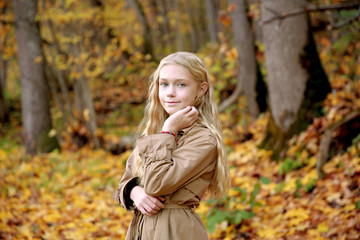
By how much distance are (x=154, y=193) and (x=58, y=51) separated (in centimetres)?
752

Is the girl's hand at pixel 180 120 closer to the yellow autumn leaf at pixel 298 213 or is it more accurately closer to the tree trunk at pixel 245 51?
the yellow autumn leaf at pixel 298 213

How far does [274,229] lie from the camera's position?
374cm

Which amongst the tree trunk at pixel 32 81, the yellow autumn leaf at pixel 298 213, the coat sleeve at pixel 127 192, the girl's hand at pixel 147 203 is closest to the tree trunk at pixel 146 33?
the tree trunk at pixel 32 81

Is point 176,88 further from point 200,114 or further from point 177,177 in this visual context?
point 177,177

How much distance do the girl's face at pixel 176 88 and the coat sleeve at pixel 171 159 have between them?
231 millimetres

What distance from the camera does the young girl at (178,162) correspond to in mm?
1825

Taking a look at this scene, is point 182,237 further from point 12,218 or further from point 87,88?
point 87,88

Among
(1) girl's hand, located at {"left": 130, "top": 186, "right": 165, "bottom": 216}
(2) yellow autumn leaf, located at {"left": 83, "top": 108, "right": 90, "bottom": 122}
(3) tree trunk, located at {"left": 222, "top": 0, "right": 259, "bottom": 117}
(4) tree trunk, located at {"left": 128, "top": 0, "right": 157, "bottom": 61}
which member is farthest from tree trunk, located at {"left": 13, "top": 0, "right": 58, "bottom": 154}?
(1) girl's hand, located at {"left": 130, "top": 186, "right": 165, "bottom": 216}

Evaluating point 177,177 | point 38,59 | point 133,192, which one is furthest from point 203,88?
point 38,59

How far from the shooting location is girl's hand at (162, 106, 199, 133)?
196 centimetres

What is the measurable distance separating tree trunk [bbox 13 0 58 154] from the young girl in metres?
7.43

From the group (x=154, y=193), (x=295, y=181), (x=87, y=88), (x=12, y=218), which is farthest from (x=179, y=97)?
(x=87, y=88)

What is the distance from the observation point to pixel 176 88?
6.72ft

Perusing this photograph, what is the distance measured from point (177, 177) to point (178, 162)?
9 centimetres
